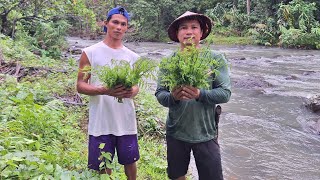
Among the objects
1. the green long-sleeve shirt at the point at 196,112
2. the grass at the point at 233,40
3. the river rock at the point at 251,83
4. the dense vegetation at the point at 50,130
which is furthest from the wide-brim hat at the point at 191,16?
the grass at the point at 233,40

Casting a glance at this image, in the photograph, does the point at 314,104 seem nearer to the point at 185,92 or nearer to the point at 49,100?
the point at 49,100

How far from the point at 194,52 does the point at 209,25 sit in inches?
28.3

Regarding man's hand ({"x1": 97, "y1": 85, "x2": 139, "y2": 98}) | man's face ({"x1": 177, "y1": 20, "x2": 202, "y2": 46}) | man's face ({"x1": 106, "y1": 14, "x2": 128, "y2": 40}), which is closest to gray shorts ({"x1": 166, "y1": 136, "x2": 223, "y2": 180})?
man's hand ({"x1": 97, "y1": 85, "x2": 139, "y2": 98})

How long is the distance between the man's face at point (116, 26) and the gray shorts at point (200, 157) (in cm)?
111

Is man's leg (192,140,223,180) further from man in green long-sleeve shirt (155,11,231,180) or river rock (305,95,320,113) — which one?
river rock (305,95,320,113)

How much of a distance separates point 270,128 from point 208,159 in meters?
5.55

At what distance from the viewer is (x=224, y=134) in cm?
771

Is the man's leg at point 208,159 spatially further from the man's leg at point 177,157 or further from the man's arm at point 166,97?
the man's arm at point 166,97

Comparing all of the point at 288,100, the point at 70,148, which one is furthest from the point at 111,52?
the point at 288,100

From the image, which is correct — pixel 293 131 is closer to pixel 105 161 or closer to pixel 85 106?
pixel 85 106

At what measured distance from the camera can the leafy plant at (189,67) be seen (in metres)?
2.64

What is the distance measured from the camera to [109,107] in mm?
3318

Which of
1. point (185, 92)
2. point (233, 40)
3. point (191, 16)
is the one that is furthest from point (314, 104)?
point (233, 40)

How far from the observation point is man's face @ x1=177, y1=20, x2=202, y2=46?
10.0 ft
